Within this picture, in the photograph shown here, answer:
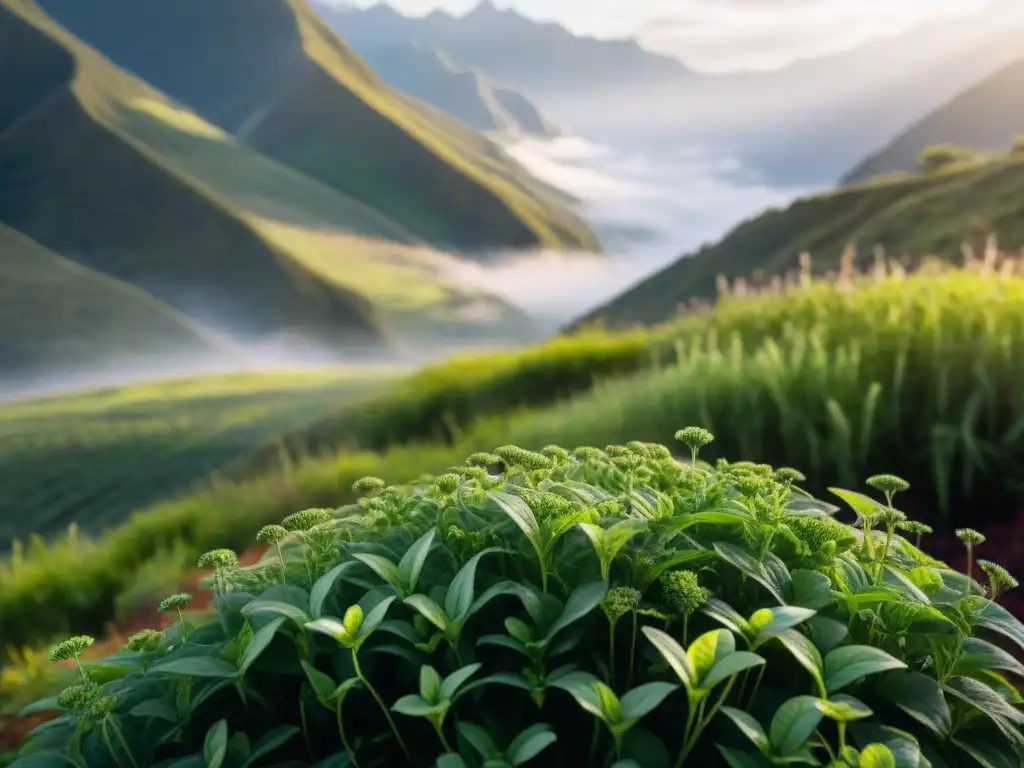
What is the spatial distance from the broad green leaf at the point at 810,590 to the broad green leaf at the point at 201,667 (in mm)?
676

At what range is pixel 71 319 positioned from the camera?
5.51m

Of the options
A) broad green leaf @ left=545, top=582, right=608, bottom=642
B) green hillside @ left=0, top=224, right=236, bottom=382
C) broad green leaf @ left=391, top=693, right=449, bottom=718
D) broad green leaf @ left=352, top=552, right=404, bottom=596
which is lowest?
broad green leaf @ left=391, top=693, right=449, bottom=718

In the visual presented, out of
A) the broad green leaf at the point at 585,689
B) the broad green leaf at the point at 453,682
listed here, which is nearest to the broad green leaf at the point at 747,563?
the broad green leaf at the point at 585,689

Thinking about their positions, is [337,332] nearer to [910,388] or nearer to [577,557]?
[910,388]

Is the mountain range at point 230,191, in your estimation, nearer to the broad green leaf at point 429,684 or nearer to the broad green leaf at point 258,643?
the broad green leaf at point 258,643

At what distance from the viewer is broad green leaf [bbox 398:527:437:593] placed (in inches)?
38.0

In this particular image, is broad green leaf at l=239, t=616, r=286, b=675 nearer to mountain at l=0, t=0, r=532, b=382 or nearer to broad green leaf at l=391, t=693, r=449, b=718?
broad green leaf at l=391, t=693, r=449, b=718

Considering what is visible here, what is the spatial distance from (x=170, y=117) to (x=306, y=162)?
4.95ft

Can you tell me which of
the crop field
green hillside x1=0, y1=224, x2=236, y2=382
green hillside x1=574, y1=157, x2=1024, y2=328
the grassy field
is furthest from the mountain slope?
the grassy field

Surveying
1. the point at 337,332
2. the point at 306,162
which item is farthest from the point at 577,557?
the point at 306,162

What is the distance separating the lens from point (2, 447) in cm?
490

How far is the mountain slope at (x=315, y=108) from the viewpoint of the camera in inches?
311

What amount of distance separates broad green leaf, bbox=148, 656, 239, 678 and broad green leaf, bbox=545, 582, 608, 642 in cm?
38

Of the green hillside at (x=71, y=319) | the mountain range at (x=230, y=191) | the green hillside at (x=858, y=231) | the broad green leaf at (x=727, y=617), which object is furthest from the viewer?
the green hillside at (x=858, y=231)
